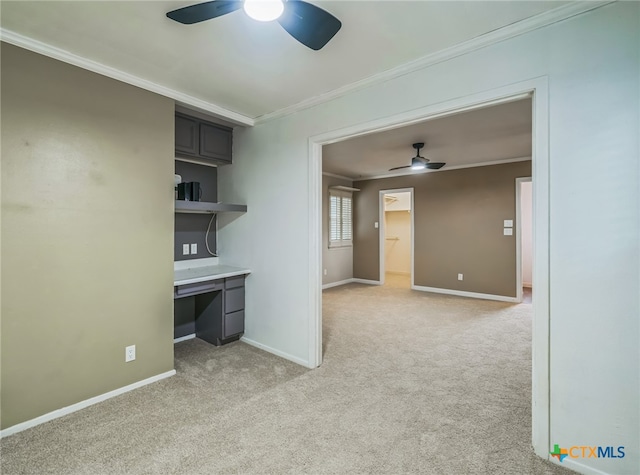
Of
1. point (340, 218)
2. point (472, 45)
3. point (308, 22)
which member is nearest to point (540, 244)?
point (472, 45)

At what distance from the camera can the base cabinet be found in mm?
3385

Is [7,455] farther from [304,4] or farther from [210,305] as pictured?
[304,4]

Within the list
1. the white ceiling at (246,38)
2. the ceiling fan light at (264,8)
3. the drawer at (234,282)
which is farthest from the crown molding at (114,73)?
the drawer at (234,282)

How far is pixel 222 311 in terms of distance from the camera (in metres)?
3.41

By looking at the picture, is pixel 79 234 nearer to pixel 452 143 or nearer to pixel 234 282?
pixel 234 282

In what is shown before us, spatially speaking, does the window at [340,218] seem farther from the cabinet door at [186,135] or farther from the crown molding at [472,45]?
the crown molding at [472,45]

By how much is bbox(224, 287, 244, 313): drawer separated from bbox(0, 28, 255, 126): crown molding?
1824mm

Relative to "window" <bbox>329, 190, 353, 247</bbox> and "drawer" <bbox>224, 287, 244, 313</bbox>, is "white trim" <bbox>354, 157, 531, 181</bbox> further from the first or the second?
"drawer" <bbox>224, 287, 244, 313</bbox>

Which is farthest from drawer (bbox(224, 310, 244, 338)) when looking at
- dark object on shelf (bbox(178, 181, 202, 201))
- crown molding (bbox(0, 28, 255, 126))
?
crown molding (bbox(0, 28, 255, 126))

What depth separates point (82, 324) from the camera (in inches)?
90.2

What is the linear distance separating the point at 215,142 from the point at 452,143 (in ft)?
10.3

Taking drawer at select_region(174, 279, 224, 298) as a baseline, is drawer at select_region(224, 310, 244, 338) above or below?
below

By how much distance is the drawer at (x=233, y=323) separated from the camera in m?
3.43

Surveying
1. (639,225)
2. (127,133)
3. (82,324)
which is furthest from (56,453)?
(639,225)
